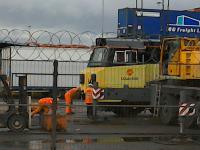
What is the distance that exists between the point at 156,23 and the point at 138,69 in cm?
808

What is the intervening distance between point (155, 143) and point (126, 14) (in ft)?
49.5

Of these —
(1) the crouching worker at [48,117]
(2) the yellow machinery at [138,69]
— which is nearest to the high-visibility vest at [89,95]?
(2) the yellow machinery at [138,69]

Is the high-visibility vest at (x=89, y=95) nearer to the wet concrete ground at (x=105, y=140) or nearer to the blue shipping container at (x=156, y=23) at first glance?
the blue shipping container at (x=156, y=23)

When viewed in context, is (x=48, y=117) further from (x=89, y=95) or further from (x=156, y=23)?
(x=156, y=23)

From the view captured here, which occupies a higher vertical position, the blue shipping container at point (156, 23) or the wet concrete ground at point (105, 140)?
the blue shipping container at point (156, 23)

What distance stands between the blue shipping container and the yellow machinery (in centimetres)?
350

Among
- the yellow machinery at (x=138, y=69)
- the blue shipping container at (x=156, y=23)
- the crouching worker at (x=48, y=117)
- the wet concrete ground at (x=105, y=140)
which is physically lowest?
the wet concrete ground at (x=105, y=140)

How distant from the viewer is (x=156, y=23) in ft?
92.0

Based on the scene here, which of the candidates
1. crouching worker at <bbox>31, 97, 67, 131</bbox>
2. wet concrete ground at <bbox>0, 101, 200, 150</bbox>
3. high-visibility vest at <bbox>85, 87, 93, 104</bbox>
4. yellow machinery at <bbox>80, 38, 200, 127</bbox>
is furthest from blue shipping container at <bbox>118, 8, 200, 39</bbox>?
wet concrete ground at <bbox>0, 101, 200, 150</bbox>

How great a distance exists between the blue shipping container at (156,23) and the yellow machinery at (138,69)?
11.5 ft

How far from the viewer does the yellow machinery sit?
1895 cm

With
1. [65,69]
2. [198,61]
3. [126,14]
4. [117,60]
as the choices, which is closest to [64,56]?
[65,69]

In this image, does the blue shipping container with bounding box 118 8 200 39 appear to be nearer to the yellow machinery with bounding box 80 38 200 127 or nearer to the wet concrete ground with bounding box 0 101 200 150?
the yellow machinery with bounding box 80 38 200 127

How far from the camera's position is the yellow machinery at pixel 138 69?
62.2 feet
